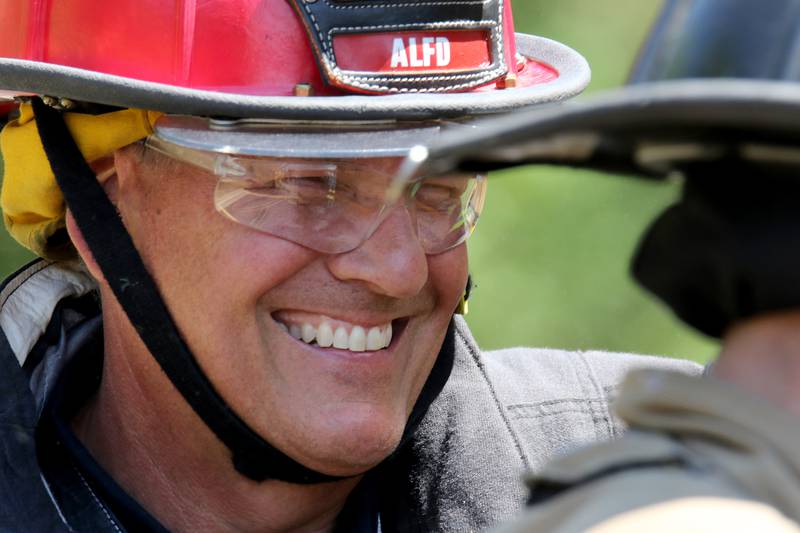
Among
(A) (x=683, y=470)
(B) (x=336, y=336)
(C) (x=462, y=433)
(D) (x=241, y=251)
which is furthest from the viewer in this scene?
(C) (x=462, y=433)

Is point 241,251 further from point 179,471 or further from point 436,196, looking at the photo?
point 179,471

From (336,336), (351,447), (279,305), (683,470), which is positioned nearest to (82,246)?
(279,305)

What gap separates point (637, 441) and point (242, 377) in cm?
144

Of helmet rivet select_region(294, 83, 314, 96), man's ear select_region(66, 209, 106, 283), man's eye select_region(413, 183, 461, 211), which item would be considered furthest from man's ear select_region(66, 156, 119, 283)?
man's eye select_region(413, 183, 461, 211)

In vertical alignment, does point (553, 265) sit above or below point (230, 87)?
below

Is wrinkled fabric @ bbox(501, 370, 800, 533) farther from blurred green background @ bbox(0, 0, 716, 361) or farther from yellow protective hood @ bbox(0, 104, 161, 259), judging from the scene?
blurred green background @ bbox(0, 0, 716, 361)

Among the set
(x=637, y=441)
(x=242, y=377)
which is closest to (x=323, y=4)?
(x=242, y=377)

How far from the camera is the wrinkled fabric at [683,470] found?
43.6 inches

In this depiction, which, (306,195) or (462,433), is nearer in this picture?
(306,195)

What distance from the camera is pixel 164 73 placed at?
2396 millimetres

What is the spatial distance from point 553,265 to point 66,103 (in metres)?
3.47

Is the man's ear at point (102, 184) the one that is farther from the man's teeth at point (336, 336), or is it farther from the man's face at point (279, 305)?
the man's teeth at point (336, 336)

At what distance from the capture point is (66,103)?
2.54 meters

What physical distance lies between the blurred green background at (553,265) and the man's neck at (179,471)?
2.75 metres
